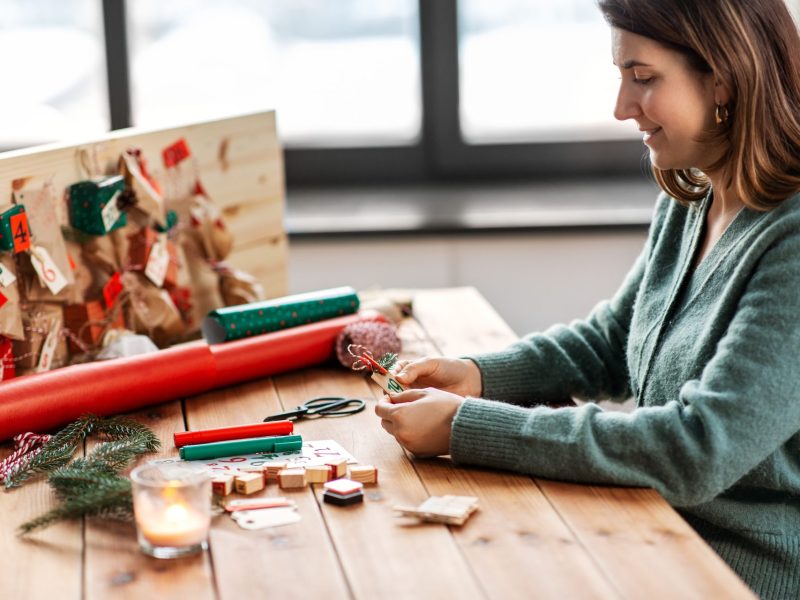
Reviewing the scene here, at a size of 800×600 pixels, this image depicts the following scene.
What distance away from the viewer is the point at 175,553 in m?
0.97

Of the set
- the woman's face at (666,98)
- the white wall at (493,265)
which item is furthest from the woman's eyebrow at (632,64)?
the white wall at (493,265)

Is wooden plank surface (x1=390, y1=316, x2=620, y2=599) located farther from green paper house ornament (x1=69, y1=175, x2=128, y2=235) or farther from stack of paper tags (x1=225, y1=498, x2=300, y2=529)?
green paper house ornament (x1=69, y1=175, x2=128, y2=235)

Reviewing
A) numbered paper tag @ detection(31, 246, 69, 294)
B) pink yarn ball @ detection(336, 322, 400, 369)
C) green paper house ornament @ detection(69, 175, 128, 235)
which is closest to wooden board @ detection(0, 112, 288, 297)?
green paper house ornament @ detection(69, 175, 128, 235)

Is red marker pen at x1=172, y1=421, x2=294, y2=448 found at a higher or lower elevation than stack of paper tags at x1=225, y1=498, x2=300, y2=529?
higher

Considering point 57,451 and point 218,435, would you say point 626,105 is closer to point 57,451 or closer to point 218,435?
point 218,435

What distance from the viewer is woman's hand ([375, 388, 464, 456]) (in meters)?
1.18

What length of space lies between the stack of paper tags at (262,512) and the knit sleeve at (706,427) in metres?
0.20

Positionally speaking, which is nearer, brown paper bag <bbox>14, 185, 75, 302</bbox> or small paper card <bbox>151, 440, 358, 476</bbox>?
small paper card <bbox>151, 440, 358, 476</bbox>

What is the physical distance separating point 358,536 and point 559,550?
0.18m

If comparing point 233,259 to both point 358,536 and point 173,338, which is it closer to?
point 173,338

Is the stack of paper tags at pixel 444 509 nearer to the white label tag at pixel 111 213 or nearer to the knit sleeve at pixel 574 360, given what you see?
the knit sleeve at pixel 574 360

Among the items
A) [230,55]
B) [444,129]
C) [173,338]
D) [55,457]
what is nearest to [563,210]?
[444,129]

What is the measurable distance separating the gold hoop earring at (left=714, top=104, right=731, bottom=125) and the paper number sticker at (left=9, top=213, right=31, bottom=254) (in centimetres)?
86

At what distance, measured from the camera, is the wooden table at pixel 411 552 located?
0.91m
